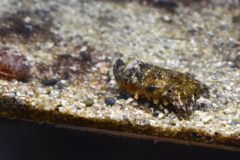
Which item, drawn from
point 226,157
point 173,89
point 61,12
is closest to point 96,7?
point 61,12

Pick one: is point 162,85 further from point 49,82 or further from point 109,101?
point 49,82

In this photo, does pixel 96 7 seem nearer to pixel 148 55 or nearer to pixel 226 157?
pixel 148 55

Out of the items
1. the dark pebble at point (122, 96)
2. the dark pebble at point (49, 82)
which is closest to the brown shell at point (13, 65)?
the dark pebble at point (49, 82)

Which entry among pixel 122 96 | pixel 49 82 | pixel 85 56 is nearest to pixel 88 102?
pixel 122 96

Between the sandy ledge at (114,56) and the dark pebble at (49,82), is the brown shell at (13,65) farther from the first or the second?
the dark pebble at (49,82)

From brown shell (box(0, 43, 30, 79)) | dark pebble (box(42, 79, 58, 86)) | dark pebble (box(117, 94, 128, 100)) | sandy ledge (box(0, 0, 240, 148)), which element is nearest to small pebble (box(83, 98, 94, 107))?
sandy ledge (box(0, 0, 240, 148))

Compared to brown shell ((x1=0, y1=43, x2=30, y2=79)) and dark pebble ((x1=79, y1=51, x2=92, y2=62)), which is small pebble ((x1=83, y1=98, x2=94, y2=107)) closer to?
A: brown shell ((x1=0, y1=43, x2=30, y2=79))

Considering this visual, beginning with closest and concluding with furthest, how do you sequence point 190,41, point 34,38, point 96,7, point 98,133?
point 98,133 → point 34,38 → point 190,41 → point 96,7
